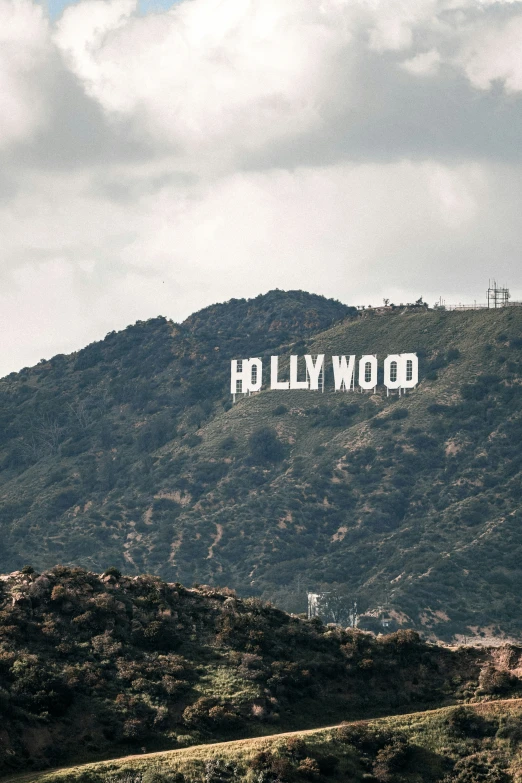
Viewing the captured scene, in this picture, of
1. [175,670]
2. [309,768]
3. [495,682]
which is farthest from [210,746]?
[495,682]

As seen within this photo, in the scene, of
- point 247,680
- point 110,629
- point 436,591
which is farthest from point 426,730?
point 436,591

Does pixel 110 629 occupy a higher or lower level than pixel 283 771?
higher

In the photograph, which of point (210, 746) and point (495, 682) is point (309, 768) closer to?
point (210, 746)

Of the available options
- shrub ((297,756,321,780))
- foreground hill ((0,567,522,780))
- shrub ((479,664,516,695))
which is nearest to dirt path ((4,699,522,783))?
foreground hill ((0,567,522,780))

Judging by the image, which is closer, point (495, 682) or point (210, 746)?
point (210, 746)

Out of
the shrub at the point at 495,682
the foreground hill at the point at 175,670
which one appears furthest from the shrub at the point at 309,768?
the shrub at the point at 495,682

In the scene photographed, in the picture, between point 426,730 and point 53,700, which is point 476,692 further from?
point 53,700

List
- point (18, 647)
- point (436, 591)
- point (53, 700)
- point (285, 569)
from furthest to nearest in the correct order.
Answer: point (285, 569) → point (436, 591) → point (18, 647) → point (53, 700)

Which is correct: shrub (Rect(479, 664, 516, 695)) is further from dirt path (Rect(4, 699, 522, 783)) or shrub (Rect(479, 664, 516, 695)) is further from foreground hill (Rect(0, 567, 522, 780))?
dirt path (Rect(4, 699, 522, 783))

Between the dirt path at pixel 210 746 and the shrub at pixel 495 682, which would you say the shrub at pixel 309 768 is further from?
the shrub at pixel 495 682
